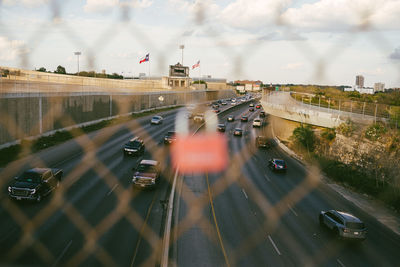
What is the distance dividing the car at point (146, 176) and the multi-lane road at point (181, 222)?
614 millimetres

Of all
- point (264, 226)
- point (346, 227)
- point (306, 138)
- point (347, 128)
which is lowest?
point (264, 226)

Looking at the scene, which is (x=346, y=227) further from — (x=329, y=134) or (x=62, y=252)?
(x=329, y=134)

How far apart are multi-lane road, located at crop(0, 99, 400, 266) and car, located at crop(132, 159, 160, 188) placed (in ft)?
2.01

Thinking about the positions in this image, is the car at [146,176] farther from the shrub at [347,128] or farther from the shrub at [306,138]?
the shrub at [306,138]

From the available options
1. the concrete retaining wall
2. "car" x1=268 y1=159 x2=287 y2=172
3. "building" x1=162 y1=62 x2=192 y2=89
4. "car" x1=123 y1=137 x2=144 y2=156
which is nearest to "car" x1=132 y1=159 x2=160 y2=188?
"car" x1=123 y1=137 x2=144 y2=156

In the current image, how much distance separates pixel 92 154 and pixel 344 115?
28.5 meters

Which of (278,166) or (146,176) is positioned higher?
(146,176)

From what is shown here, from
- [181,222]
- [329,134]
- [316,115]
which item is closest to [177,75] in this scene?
[316,115]

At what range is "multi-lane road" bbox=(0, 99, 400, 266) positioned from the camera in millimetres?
14320

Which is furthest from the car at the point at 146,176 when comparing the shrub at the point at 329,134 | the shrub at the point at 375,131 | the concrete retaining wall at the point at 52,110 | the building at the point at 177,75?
the building at the point at 177,75

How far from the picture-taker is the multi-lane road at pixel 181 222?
14.3m

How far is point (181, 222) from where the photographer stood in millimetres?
18891

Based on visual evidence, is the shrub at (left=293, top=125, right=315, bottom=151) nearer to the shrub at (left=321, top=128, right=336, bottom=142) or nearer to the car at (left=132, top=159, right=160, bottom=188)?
the shrub at (left=321, top=128, right=336, bottom=142)

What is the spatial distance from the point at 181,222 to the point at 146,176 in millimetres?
5586
